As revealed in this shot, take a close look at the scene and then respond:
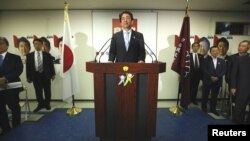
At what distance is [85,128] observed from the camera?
3459 millimetres

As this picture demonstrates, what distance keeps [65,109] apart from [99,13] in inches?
97.7

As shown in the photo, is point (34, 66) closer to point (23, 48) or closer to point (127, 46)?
point (23, 48)

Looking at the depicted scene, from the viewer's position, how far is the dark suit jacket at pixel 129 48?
255cm

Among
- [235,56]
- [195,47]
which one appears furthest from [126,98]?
[195,47]

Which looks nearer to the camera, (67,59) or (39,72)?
(67,59)

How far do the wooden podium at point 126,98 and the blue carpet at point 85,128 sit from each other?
0.85m

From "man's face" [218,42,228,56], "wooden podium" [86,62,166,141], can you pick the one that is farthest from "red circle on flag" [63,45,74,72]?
"man's face" [218,42,228,56]

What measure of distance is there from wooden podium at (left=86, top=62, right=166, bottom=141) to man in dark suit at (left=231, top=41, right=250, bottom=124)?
2046 mm

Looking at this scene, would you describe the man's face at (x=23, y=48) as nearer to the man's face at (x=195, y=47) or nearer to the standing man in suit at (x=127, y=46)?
the standing man in suit at (x=127, y=46)

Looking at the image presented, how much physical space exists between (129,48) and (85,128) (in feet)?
5.72

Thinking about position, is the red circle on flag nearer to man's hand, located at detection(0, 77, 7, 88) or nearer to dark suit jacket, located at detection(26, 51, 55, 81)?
dark suit jacket, located at detection(26, 51, 55, 81)

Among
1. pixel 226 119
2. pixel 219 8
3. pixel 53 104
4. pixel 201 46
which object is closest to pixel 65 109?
pixel 53 104

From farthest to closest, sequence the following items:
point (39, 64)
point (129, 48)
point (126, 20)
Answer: point (39, 64), point (129, 48), point (126, 20)

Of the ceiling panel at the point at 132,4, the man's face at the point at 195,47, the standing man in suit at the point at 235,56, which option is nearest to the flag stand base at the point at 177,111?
the standing man in suit at the point at 235,56
